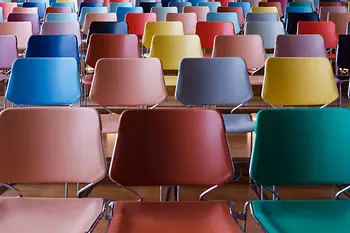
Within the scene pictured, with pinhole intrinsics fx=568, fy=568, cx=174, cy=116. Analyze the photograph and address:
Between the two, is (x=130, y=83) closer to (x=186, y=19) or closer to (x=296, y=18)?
(x=186, y=19)

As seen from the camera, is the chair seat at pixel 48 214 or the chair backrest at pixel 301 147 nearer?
the chair seat at pixel 48 214

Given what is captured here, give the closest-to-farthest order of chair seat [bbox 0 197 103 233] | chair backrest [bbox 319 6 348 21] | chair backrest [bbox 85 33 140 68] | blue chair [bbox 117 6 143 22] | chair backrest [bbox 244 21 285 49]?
chair seat [bbox 0 197 103 233]
chair backrest [bbox 85 33 140 68]
chair backrest [bbox 244 21 285 49]
blue chair [bbox 117 6 143 22]
chair backrest [bbox 319 6 348 21]

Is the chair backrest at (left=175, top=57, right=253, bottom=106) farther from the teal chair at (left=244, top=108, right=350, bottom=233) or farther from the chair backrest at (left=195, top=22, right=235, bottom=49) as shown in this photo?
the chair backrest at (left=195, top=22, right=235, bottom=49)

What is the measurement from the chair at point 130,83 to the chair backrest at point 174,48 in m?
1.09

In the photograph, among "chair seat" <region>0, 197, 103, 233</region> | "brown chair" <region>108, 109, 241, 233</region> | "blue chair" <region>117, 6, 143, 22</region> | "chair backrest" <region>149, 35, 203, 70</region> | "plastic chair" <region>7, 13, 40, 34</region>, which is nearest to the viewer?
"chair seat" <region>0, 197, 103, 233</region>

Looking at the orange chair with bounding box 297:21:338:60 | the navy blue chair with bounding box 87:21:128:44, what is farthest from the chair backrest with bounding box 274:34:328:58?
the navy blue chair with bounding box 87:21:128:44

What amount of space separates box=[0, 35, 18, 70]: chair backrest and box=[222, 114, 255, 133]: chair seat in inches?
87.7

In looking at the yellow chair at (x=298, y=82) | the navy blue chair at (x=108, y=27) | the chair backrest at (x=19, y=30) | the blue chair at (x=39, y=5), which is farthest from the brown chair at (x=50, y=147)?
the blue chair at (x=39, y=5)

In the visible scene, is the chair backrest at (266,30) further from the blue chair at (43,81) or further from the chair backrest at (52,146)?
the chair backrest at (52,146)

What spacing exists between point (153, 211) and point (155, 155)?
0.28 metres

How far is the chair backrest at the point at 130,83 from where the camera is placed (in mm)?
4023

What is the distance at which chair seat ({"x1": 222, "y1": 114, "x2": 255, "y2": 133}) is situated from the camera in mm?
3785

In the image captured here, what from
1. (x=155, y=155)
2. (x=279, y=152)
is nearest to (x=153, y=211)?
(x=155, y=155)

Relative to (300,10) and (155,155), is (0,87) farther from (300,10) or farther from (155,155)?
(300,10)
